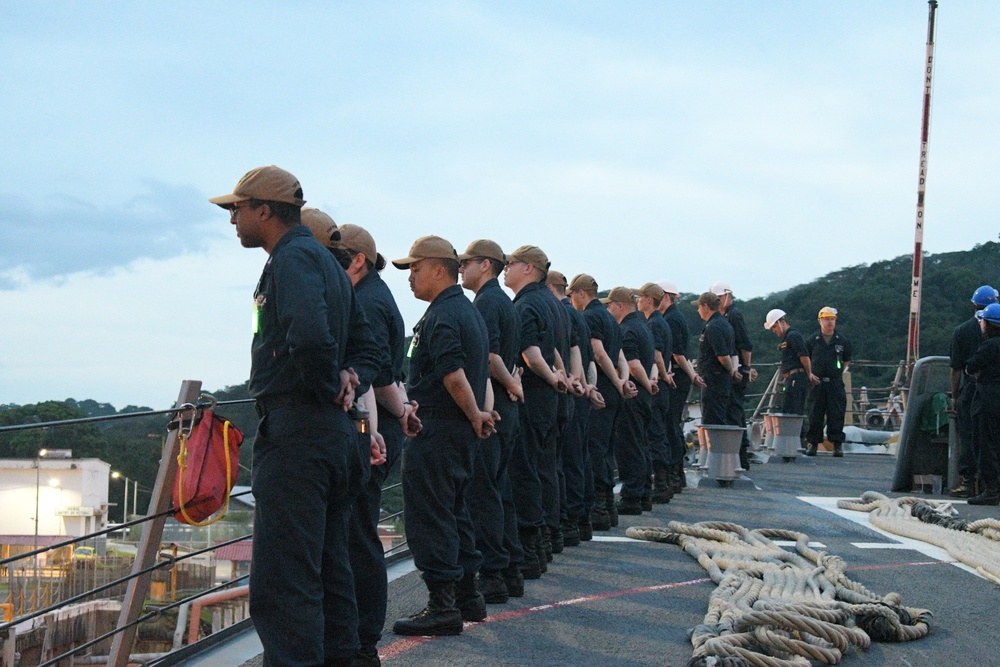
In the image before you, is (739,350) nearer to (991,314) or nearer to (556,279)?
(991,314)

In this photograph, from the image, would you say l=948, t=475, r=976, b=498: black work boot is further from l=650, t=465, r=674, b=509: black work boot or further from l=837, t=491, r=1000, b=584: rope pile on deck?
l=650, t=465, r=674, b=509: black work boot

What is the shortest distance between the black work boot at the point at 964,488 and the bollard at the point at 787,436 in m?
4.60

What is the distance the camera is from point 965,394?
1362 centimetres

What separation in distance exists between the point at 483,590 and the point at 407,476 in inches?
48.5

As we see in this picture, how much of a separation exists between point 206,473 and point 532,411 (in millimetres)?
3831

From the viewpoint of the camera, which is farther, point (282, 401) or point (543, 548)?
point (543, 548)

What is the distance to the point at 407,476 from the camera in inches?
256

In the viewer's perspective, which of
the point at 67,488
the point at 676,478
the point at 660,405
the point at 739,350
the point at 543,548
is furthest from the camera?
the point at 67,488

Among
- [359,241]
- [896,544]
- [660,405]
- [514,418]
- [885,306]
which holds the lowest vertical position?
[896,544]

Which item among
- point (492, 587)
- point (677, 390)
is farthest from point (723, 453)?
point (492, 587)

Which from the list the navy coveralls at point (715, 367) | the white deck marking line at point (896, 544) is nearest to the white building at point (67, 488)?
the navy coveralls at point (715, 367)

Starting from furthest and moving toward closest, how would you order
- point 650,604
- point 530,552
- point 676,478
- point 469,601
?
point 676,478 → point 530,552 → point 650,604 → point 469,601

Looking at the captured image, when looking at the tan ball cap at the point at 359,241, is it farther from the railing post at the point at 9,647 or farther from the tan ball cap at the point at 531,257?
the railing post at the point at 9,647

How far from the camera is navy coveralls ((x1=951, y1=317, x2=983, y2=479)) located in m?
13.5
